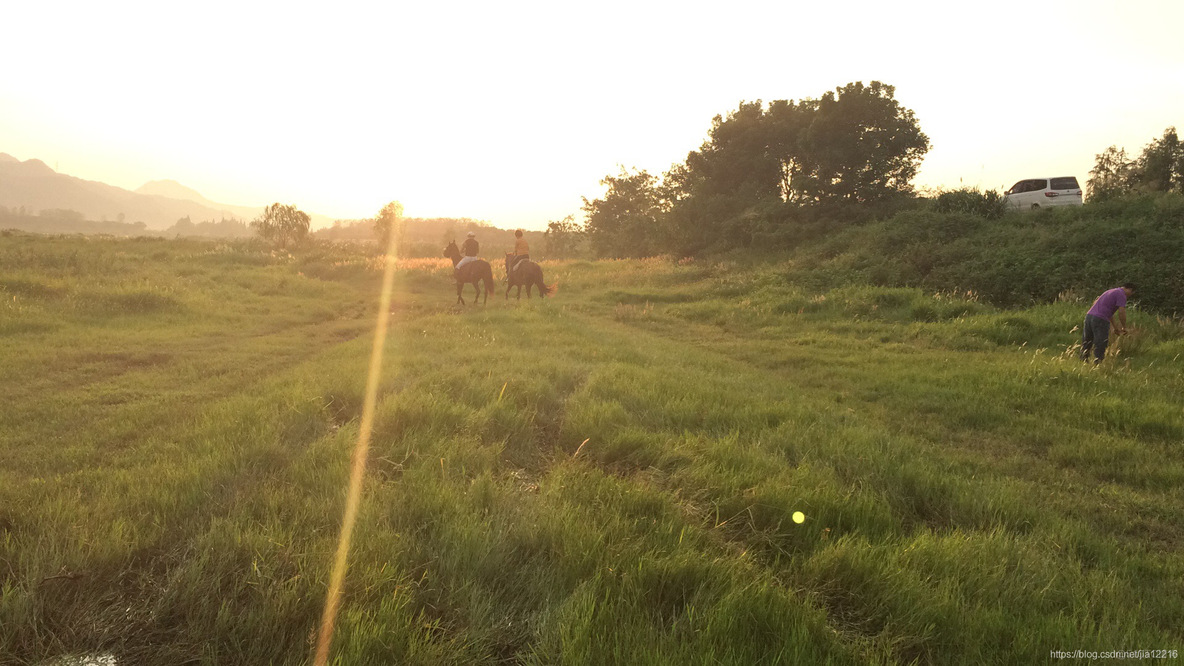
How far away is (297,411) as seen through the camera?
516cm

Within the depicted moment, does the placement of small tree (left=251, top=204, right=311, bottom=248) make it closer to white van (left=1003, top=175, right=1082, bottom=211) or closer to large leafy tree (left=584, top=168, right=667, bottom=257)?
large leafy tree (left=584, top=168, right=667, bottom=257)

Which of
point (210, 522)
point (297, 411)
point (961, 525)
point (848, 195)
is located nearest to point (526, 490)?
point (210, 522)

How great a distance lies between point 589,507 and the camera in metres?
3.33

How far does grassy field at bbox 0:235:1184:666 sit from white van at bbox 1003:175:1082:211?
1955 centimetres

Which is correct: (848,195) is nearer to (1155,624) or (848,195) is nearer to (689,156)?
(689,156)

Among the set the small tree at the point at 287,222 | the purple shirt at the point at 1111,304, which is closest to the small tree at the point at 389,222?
the small tree at the point at 287,222

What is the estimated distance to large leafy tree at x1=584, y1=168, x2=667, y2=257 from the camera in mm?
45156

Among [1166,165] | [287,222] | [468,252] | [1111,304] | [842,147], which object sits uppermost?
[842,147]

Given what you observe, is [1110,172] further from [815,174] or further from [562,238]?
[562,238]

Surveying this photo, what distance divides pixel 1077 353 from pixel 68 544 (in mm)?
13460

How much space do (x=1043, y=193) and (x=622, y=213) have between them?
32.9 meters

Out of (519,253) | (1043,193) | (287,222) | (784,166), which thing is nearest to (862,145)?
(784,166)

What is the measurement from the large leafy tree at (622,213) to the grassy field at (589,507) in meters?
36.6

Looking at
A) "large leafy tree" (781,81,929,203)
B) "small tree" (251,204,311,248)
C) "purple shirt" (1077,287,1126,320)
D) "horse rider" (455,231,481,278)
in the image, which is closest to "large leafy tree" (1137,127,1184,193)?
"large leafy tree" (781,81,929,203)
